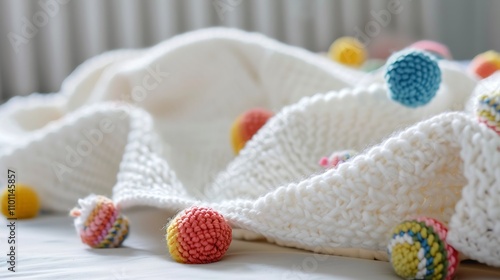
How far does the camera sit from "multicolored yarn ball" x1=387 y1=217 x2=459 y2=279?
22.8 inches

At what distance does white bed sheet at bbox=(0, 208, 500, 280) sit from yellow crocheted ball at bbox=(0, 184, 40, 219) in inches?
4.6

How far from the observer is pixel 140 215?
0.91 m

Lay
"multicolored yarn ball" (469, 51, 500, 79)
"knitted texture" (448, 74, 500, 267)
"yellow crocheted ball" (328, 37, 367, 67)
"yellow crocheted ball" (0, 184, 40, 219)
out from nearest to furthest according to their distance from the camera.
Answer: "knitted texture" (448, 74, 500, 267), "yellow crocheted ball" (0, 184, 40, 219), "multicolored yarn ball" (469, 51, 500, 79), "yellow crocheted ball" (328, 37, 367, 67)

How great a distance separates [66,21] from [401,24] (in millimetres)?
1213

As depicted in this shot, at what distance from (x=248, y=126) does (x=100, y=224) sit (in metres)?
0.28

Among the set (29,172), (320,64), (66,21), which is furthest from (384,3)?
(29,172)

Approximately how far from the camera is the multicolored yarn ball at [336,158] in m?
0.77

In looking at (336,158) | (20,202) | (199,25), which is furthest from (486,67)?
(199,25)

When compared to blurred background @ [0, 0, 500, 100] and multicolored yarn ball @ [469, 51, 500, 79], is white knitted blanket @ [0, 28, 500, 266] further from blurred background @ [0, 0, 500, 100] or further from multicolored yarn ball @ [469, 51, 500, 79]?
blurred background @ [0, 0, 500, 100]

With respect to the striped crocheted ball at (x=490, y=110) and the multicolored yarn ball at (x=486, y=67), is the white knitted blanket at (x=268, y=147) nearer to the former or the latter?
the striped crocheted ball at (x=490, y=110)

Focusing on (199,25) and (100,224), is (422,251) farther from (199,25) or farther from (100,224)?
(199,25)

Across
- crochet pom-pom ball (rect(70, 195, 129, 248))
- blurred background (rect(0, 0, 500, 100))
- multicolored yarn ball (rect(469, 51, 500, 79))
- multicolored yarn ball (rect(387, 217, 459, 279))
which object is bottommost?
blurred background (rect(0, 0, 500, 100))

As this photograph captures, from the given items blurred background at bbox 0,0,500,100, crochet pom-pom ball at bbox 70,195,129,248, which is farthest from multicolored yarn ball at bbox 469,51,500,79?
blurred background at bbox 0,0,500,100

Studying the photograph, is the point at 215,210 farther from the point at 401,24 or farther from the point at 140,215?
the point at 401,24
